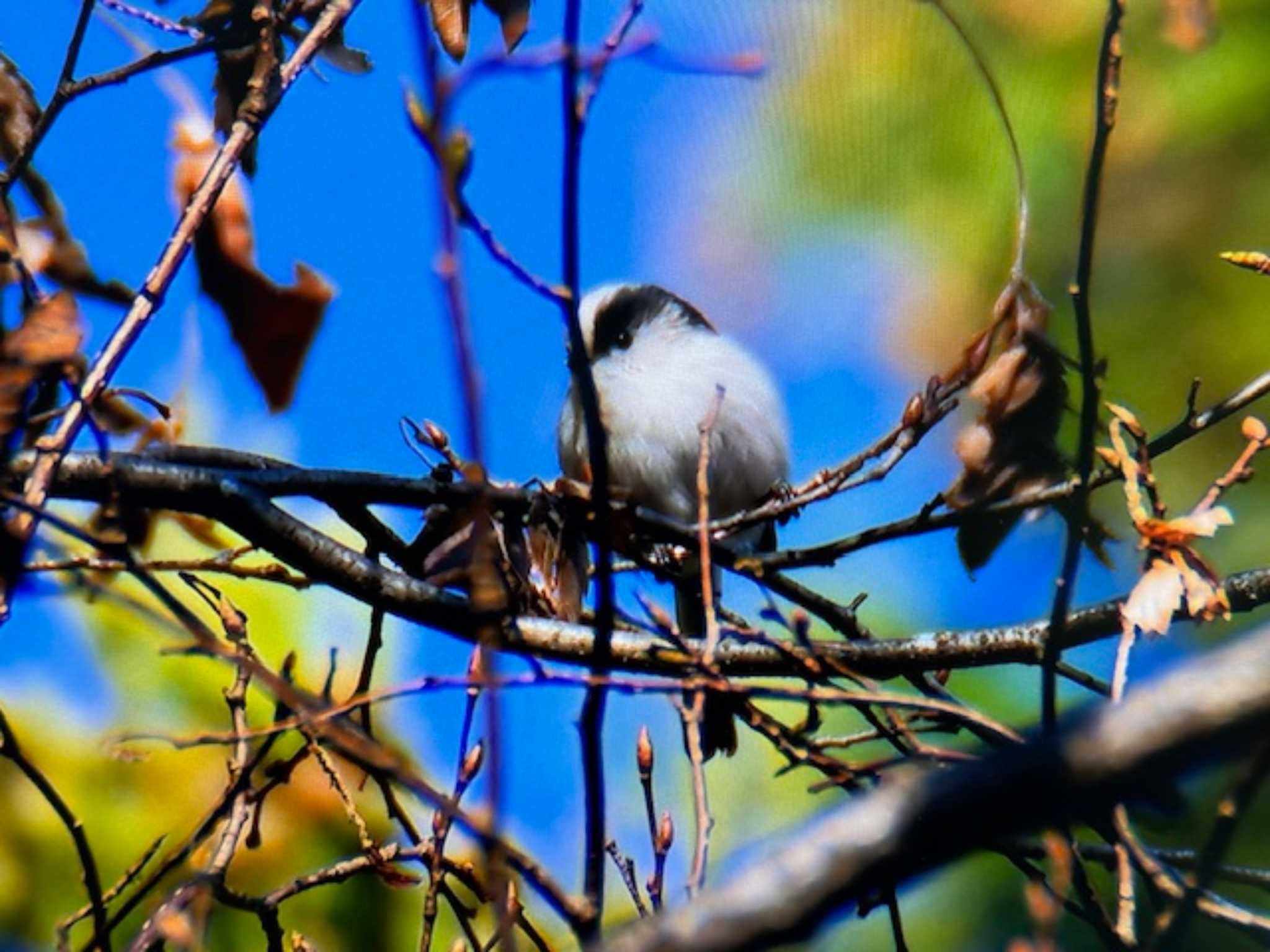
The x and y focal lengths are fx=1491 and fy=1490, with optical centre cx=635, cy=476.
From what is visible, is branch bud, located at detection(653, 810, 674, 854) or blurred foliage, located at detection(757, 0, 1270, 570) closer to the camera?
branch bud, located at detection(653, 810, 674, 854)

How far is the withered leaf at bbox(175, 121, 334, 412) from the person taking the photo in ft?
5.25

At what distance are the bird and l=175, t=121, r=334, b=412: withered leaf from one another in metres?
1.12

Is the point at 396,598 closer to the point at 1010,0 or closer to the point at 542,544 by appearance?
the point at 542,544

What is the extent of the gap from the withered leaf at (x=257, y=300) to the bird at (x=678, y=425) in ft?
3.68

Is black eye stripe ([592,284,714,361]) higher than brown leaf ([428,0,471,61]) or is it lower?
higher

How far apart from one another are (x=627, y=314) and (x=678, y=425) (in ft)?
1.19

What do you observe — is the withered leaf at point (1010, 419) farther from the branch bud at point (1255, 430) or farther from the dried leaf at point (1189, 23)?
the dried leaf at point (1189, 23)

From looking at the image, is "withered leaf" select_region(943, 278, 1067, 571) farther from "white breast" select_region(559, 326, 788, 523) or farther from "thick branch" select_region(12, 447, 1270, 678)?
"white breast" select_region(559, 326, 788, 523)

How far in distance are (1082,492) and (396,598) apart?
875 millimetres

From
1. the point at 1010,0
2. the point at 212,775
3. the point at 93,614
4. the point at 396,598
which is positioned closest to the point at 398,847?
the point at 396,598

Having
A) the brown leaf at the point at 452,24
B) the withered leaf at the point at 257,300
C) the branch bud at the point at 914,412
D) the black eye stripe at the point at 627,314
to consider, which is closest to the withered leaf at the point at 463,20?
the brown leaf at the point at 452,24

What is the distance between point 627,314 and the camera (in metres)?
3.08

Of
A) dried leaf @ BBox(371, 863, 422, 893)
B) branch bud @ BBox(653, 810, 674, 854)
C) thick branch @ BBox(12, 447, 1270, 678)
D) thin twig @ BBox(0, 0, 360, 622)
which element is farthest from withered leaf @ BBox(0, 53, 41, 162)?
branch bud @ BBox(653, 810, 674, 854)

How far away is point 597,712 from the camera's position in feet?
3.09
